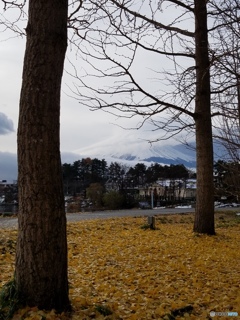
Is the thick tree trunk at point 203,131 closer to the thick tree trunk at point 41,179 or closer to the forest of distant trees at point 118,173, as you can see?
the thick tree trunk at point 41,179

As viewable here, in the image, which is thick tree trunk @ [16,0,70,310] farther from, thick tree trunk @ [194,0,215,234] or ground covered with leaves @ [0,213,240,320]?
thick tree trunk @ [194,0,215,234]

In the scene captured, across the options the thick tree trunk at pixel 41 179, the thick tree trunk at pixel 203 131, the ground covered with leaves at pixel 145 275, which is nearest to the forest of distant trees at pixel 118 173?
the thick tree trunk at pixel 203 131

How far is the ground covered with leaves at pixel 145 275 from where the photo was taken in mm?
4305

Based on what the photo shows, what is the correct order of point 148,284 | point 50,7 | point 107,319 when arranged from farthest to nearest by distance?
point 148,284
point 50,7
point 107,319

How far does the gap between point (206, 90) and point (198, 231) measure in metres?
3.68

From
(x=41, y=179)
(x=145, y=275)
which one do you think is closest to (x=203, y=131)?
(x=145, y=275)

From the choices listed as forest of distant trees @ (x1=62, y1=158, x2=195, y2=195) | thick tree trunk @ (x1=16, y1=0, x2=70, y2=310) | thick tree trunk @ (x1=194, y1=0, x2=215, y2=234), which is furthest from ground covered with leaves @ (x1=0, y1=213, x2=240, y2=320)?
forest of distant trees @ (x1=62, y1=158, x2=195, y2=195)

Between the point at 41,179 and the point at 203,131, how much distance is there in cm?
701

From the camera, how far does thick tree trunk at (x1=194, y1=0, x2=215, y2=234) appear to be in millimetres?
10211

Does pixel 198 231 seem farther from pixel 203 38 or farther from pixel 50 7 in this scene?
pixel 50 7

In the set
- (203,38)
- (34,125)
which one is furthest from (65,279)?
(203,38)

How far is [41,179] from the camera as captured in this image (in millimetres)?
3885

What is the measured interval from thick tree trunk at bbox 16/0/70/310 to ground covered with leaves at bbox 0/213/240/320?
306mm

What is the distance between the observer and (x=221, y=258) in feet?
25.2
